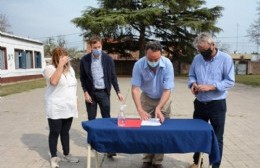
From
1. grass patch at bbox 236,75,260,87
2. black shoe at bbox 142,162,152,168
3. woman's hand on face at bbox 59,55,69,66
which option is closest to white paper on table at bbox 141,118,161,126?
black shoe at bbox 142,162,152,168

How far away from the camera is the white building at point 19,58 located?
27906 millimetres

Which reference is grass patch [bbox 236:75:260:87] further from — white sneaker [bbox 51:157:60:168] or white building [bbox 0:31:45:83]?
white sneaker [bbox 51:157:60:168]

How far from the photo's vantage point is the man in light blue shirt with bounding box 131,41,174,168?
5109 mm

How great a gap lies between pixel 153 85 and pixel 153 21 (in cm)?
3212

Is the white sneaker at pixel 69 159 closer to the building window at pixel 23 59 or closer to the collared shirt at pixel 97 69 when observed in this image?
the collared shirt at pixel 97 69

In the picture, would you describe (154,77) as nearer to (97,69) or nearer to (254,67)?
(97,69)

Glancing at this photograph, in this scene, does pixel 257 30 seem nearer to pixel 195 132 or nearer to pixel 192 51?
pixel 192 51

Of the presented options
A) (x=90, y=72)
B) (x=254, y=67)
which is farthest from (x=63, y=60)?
(x=254, y=67)

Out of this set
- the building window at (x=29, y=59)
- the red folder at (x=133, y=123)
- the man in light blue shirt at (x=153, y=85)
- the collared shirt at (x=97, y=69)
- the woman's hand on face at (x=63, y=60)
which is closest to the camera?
the red folder at (x=133, y=123)

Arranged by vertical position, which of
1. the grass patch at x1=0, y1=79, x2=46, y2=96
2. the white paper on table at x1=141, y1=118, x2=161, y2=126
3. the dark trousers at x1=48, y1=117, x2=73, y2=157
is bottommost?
the grass patch at x1=0, y1=79, x2=46, y2=96

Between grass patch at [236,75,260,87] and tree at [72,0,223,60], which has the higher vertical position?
tree at [72,0,223,60]

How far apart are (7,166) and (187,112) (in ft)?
23.3

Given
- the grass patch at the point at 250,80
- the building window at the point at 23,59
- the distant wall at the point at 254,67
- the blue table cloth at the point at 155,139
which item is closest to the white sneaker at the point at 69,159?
the blue table cloth at the point at 155,139

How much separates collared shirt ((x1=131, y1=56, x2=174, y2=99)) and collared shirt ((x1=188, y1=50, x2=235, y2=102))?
41 centimetres
